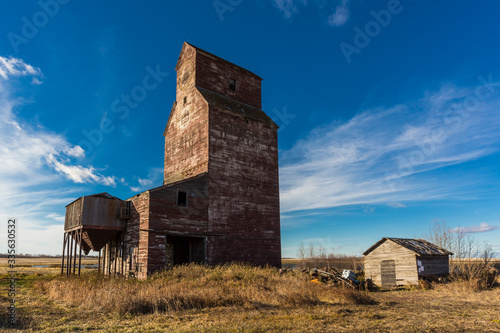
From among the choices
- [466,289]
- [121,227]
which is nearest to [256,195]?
[121,227]

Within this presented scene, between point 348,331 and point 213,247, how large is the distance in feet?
45.8

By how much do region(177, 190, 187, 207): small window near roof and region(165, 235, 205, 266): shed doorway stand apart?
8.92ft

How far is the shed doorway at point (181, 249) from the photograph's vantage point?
73.7 ft

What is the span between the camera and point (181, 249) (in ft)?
80.6

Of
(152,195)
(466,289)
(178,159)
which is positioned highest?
(178,159)

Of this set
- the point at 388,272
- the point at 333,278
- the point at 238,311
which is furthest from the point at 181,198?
the point at 388,272

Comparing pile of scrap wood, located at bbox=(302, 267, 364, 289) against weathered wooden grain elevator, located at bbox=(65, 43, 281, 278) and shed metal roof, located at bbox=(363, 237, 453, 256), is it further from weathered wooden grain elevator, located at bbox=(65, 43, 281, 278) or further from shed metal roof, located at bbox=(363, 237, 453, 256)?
shed metal roof, located at bbox=(363, 237, 453, 256)

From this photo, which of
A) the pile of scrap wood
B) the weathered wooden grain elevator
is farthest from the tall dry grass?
the weathered wooden grain elevator

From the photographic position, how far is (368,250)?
25562 mm

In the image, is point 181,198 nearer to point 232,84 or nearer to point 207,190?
point 207,190

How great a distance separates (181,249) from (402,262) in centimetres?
1556

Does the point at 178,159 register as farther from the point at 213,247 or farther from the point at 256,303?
the point at 256,303

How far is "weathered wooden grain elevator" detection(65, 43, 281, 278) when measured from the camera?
67.2 ft

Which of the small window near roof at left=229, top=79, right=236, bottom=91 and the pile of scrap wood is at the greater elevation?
the small window near roof at left=229, top=79, right=236, bottom=91
